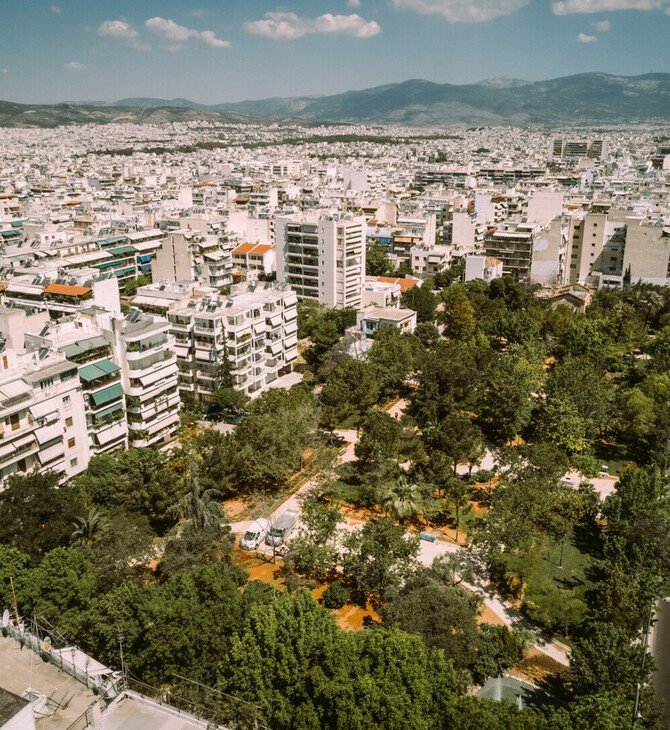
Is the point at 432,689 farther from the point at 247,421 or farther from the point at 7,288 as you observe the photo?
the point at 7,288

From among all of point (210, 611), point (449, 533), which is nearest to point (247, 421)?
point (449, 533)

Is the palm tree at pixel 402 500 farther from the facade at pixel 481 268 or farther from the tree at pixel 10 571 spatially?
the facade at pixel 481 268

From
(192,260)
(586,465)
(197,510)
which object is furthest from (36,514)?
(192,260)

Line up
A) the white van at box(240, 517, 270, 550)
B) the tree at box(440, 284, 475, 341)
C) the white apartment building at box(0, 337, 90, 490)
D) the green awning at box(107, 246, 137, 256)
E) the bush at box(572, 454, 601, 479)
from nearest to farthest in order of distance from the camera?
1. the white apartment building at box(0, 337, 90, 490)
2. the white van at box(240, 517, 270, 550)
3. the bush at box(572, 454, 601, 479)
4. the tree at box(440, 284, 475, 341)
5. the green awning at box(107, 246, 137, 256)

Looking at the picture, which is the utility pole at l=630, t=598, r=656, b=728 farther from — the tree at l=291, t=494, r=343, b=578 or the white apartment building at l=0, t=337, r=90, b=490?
the white apartment building at l=0, t=337, r=90, b=490

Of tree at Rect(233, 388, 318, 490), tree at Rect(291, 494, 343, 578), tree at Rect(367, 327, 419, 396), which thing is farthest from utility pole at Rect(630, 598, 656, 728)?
tree at Rect(367, 327, 419, 396)

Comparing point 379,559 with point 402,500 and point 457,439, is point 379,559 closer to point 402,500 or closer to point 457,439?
point 402,500
